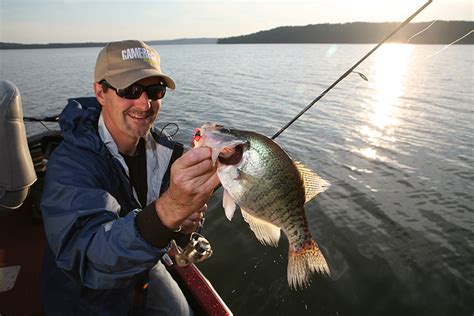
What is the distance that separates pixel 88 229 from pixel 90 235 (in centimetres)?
5

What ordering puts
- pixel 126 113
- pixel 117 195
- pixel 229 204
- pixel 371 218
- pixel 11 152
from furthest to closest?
pixel 371 218 → pixel 11 152 → pixel 126 113 → pixel 117 195 → pixel 229 204

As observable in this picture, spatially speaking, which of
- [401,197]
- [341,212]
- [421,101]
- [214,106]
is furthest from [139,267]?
[421,101]

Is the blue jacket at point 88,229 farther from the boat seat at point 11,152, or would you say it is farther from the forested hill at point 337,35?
the forested hill at point 337,35

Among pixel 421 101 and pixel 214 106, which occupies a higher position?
pixel 421 101

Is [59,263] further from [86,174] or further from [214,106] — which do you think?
[214,106]

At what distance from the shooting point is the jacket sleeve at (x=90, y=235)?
219cm

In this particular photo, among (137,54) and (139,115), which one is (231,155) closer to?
(139,115)

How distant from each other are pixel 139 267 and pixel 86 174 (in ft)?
2.94

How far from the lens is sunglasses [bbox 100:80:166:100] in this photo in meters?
3.25

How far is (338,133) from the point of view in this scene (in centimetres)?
1437

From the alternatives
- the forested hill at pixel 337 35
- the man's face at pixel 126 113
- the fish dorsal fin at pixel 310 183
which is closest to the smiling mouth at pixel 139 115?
the man's face at pixel 126 113

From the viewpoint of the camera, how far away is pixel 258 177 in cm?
225

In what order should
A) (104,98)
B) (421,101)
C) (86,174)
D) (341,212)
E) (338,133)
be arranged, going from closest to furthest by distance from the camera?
1. (86,174)
2. (104,98)
3. (341,212)
4. (338,133)
5. (421,101)

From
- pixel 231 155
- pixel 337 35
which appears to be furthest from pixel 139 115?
pixel 337 35
